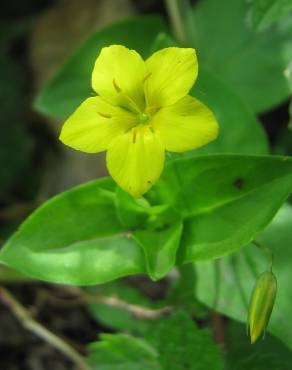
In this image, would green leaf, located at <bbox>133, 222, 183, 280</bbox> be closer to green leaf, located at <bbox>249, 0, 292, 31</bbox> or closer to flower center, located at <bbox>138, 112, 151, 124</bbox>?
flower center, located at <bbox>138, 112, 151, 124</bbox>

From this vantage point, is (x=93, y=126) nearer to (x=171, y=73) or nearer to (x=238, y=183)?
(x=171, y=73)

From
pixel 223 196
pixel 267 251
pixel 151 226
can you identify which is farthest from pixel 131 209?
pixel 267 251

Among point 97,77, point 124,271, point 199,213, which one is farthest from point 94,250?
point 97,77

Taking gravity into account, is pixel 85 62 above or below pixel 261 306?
above

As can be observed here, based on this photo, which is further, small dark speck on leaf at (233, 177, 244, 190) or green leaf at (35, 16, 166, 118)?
green leaf at (35, 16, 166, 118)

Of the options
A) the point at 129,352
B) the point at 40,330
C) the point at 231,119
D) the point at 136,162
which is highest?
the point at 136,162

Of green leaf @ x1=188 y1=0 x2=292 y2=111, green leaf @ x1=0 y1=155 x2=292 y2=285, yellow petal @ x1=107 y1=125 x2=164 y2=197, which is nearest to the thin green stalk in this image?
green leaf @ x1=188 y1=0 x2=292 y2=111

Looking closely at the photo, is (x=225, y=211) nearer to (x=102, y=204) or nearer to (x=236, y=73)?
(x=102, y=204)
